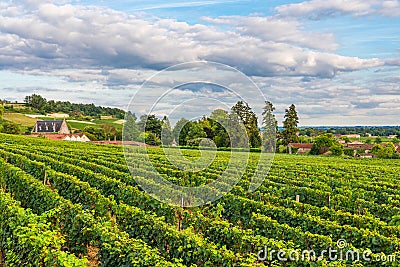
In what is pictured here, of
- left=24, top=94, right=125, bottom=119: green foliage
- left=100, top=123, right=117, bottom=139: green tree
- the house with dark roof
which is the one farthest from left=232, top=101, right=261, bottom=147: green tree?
left=24, top=94, right=125, bottom=119: green foliage

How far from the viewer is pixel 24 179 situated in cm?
1438

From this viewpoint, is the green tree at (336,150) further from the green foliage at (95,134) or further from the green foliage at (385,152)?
the green foliage at (95,134)

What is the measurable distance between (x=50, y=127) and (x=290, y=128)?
55456mm

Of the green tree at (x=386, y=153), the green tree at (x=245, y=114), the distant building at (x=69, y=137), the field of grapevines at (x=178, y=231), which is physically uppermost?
the green tree at (x=245, y=114)

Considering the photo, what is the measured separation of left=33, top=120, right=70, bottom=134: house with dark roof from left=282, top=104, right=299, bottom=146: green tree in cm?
5224

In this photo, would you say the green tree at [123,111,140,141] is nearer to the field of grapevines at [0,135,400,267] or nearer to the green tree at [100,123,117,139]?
the field of grapevines at [0,135,400,267]

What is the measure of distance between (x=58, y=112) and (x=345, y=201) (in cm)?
14052

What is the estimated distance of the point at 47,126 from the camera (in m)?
95.2

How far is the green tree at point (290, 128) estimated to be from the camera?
72.9 metres

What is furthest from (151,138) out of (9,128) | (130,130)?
(9,128)

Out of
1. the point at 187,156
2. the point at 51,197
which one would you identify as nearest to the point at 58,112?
the point at 187,156

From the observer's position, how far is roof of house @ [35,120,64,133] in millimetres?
93625

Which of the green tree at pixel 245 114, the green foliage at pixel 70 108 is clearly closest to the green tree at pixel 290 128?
the green tree at pixel 245 114

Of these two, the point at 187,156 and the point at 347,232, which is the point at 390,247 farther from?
the point at 187,156
